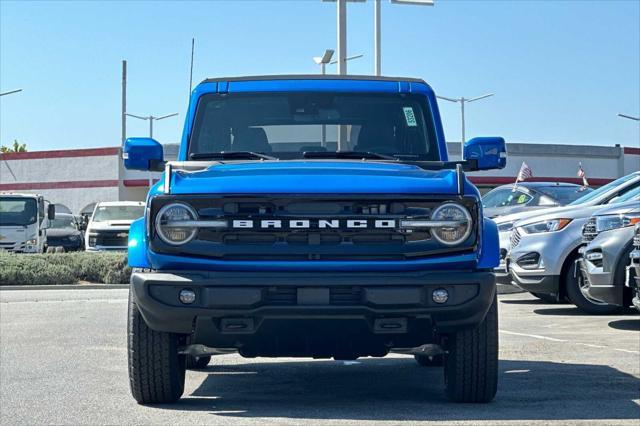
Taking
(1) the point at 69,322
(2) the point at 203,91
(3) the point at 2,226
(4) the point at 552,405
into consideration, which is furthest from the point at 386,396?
(3) the point at 2,226

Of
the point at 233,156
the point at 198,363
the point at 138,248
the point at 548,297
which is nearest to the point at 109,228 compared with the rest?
the point at 548,297

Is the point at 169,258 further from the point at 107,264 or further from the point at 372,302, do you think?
the point at 107,264

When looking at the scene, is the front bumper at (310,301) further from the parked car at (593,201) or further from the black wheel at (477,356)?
the parked car at (593,201)

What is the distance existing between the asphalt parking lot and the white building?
4984cm

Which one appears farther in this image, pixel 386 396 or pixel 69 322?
pixel 69 322

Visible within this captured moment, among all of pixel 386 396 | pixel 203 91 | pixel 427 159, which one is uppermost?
pixel 203 91

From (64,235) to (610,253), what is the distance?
27.1m

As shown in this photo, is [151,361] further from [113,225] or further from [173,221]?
[113,225]

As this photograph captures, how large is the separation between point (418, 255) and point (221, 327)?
1162mm

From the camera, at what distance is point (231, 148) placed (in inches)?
297

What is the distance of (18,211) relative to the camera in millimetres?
28781

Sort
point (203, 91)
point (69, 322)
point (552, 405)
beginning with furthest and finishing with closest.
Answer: point (69, 322), point (203, 91), point (552, 405)

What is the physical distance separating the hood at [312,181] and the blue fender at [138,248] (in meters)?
0.30

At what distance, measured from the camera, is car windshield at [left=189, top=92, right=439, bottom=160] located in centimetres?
754
